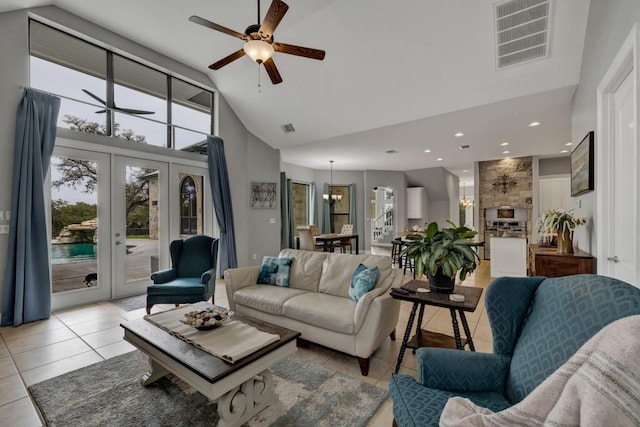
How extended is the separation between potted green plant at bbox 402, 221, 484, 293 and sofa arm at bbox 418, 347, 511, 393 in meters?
0.82

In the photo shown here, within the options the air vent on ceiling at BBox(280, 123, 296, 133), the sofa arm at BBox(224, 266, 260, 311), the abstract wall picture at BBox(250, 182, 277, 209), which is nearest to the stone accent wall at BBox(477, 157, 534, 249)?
the air vent on ceiling at BBox(280, 123, 296, 133)

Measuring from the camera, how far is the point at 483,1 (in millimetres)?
3004

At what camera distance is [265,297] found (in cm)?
282

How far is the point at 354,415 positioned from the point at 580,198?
3589mm

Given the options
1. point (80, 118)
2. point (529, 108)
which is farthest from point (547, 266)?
point (80, 118)

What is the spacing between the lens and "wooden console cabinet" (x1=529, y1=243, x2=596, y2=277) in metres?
2.84

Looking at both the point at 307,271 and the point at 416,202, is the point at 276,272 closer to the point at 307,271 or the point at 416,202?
the point at 307,271

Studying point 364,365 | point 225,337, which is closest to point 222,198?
point 225,337

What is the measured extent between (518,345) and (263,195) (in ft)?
18.4

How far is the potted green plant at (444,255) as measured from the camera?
2143 mm

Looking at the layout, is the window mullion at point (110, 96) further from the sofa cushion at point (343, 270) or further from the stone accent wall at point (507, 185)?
the stone accent wall at point (507, 185)

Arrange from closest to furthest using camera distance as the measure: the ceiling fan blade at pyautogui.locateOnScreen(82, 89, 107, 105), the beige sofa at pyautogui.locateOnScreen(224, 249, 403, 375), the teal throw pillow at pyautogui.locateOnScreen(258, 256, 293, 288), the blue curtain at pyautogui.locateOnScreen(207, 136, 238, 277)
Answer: the beige sofa at pyautogui.locateOnScreen(224, 249, 403, 375) < the teal throw pillow at pyautogui.locateOnScreen(258, 256, 293, 288) < the ceiling fan blade at pyautogui.locateOnScreen(82, 89, 107, 105) < the blue curtain at pyautogui.locateOnScreen(207, 136, 238, 277)

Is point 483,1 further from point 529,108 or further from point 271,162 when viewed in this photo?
point 271,162

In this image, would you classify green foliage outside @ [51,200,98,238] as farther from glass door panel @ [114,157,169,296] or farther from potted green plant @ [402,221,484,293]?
potted green plant @ [402,221,484,293]
